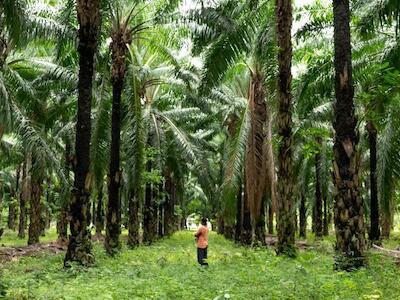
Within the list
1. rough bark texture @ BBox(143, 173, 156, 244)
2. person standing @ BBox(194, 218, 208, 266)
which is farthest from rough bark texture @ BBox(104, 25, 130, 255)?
rough bark texture @ BBox(143, 173, 156, 244)

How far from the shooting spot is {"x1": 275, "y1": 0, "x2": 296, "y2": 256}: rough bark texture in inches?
521

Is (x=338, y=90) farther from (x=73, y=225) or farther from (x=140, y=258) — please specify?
(x=140, y=258)

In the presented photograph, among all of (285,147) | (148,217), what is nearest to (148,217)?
(148,217)

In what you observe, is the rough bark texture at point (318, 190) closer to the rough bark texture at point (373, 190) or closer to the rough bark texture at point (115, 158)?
the rough bark texture at point (373, 190)

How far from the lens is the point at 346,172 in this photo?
9.77 meters

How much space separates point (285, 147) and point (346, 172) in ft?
12.1

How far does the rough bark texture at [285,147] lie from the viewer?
1324cm

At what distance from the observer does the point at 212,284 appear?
29.7 feet

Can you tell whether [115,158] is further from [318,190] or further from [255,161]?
[318,190]

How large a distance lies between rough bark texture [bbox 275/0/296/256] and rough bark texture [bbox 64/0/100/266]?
479cm

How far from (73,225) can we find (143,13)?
31.1 feet

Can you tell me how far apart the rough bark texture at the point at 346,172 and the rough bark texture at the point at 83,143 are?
19.7ft

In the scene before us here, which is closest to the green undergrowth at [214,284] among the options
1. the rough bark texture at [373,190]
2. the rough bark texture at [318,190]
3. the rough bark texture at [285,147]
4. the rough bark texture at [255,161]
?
the rough bark texture at [285,147]

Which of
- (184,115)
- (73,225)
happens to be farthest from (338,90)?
(184,115)
